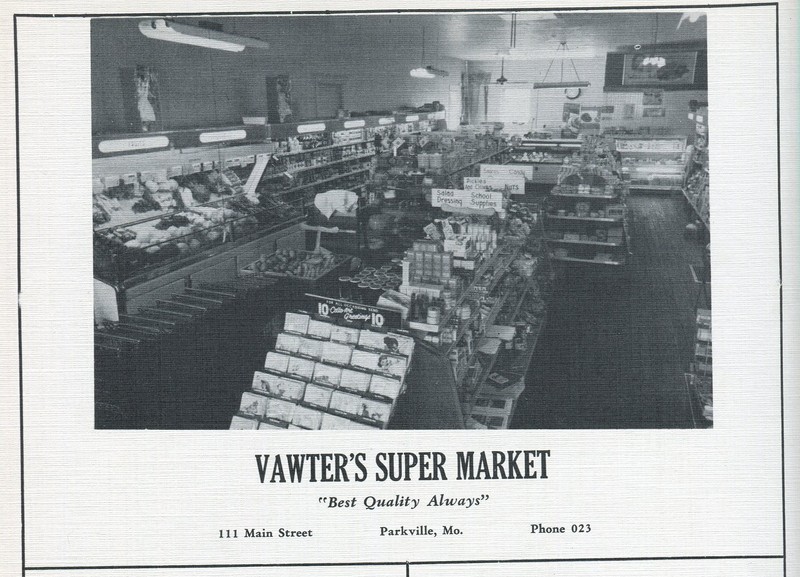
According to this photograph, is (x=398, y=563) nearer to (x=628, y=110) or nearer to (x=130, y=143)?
(x=130, y=143)

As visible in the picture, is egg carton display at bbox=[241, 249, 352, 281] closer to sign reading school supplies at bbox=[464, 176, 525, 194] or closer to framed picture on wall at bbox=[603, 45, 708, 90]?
sign reading school supplies at bbox=[464, 176, 525, 194]

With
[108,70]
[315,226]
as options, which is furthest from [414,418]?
[315,226]

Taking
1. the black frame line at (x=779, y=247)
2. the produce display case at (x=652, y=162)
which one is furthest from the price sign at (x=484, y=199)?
the produce display case at (x=652, y=162)

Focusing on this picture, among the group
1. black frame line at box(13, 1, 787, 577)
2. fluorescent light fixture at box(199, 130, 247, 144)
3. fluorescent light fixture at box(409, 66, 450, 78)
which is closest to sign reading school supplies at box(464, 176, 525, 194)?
fluorescent light fixture at box(409, 66, 450, 78)

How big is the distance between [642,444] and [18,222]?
7.89ft

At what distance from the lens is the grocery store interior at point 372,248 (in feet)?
7.73

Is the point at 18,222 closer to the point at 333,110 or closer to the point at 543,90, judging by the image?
the point at 333,110

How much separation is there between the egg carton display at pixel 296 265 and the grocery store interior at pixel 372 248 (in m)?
0.02

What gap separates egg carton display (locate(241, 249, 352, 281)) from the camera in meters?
4.37

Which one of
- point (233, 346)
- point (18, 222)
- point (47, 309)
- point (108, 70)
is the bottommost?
point (233, 346)

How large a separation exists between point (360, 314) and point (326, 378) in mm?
316

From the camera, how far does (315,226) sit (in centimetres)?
611

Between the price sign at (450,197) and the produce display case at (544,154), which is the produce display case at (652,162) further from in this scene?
the price sign at (450,197)

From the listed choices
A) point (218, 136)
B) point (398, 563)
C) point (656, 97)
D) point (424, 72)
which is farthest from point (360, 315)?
point (424, 72)
